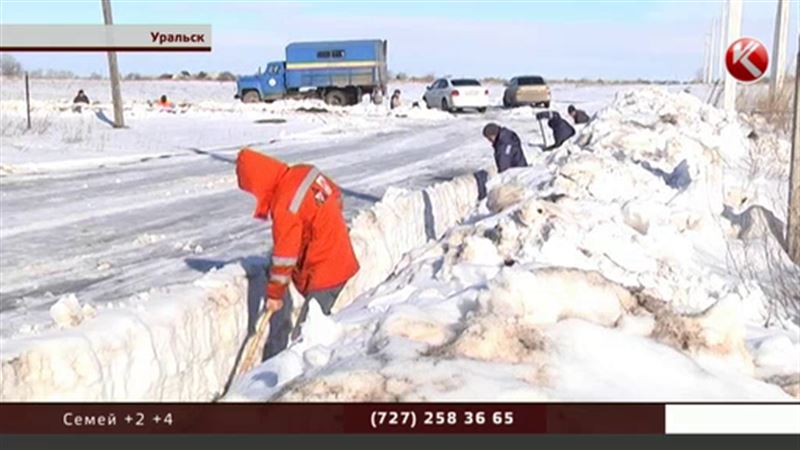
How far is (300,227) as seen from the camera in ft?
15.2

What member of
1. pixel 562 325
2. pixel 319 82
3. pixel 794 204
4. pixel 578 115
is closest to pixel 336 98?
pixel 319 82

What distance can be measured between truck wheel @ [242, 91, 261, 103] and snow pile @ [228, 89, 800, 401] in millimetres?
23103

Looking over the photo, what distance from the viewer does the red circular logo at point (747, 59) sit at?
3.56 m

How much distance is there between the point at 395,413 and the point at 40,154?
13.9 m

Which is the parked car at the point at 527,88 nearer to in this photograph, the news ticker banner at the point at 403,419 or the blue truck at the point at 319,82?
the news ticker banner at the point at 403,419

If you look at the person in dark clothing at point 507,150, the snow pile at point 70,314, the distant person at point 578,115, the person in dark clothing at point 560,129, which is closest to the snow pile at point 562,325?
the snow pile at point 70,314

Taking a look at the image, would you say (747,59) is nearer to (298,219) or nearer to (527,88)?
(298,219)

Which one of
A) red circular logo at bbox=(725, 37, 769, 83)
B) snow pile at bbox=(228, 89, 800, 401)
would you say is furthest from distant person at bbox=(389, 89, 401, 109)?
red circular logo at bbox=(725, 37, 769, 83)

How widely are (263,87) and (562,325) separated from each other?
2611 cm

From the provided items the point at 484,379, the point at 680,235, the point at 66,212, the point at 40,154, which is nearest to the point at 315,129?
the point at 40,154

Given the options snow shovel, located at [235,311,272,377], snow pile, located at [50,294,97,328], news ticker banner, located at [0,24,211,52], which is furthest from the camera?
snow shovel, located at [235,311,272,377]

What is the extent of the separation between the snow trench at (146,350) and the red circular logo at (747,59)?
2.93m

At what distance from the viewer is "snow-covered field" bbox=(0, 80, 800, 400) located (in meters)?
2.99

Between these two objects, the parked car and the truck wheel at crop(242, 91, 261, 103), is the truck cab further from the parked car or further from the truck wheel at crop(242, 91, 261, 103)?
the parked car
